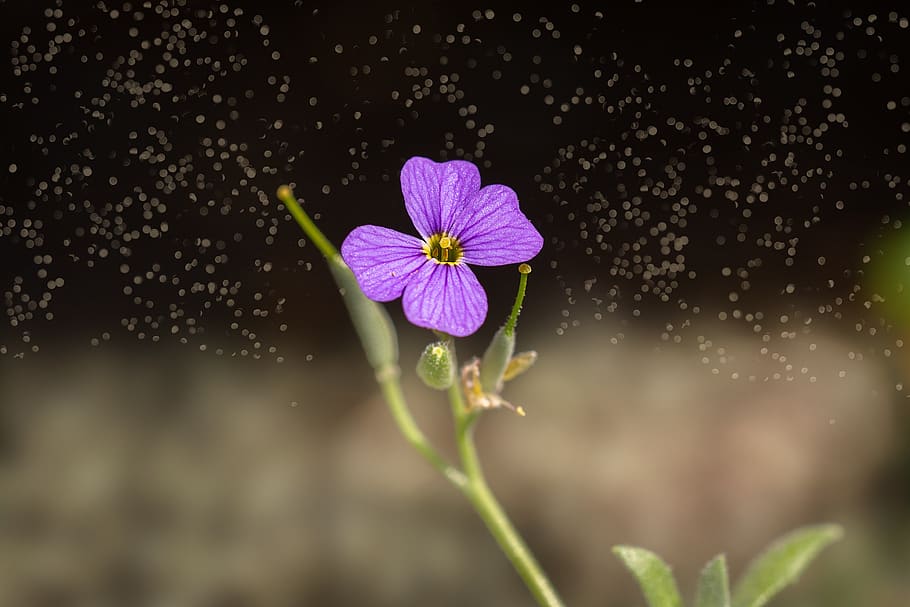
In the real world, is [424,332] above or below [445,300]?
above

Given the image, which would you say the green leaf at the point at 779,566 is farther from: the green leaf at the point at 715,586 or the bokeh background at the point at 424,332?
the bokeh background at the point at 424,332

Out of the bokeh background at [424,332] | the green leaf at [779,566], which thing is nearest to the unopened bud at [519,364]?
the green leaf at [779,566]

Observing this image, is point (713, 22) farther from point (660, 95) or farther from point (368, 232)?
point (368, 232)

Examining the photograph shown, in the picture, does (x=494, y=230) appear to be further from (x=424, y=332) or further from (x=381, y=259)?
(x=424, y=332)

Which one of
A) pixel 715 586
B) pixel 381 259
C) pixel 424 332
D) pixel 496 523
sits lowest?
pixel 715 586

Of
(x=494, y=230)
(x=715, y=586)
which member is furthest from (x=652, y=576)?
(x=494, y=230)

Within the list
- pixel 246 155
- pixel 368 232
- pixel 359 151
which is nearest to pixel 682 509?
pixel 359 151

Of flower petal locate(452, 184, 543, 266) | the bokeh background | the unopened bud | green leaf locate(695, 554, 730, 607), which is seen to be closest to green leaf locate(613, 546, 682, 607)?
green leaf locate(695, 554, 730, 607)
